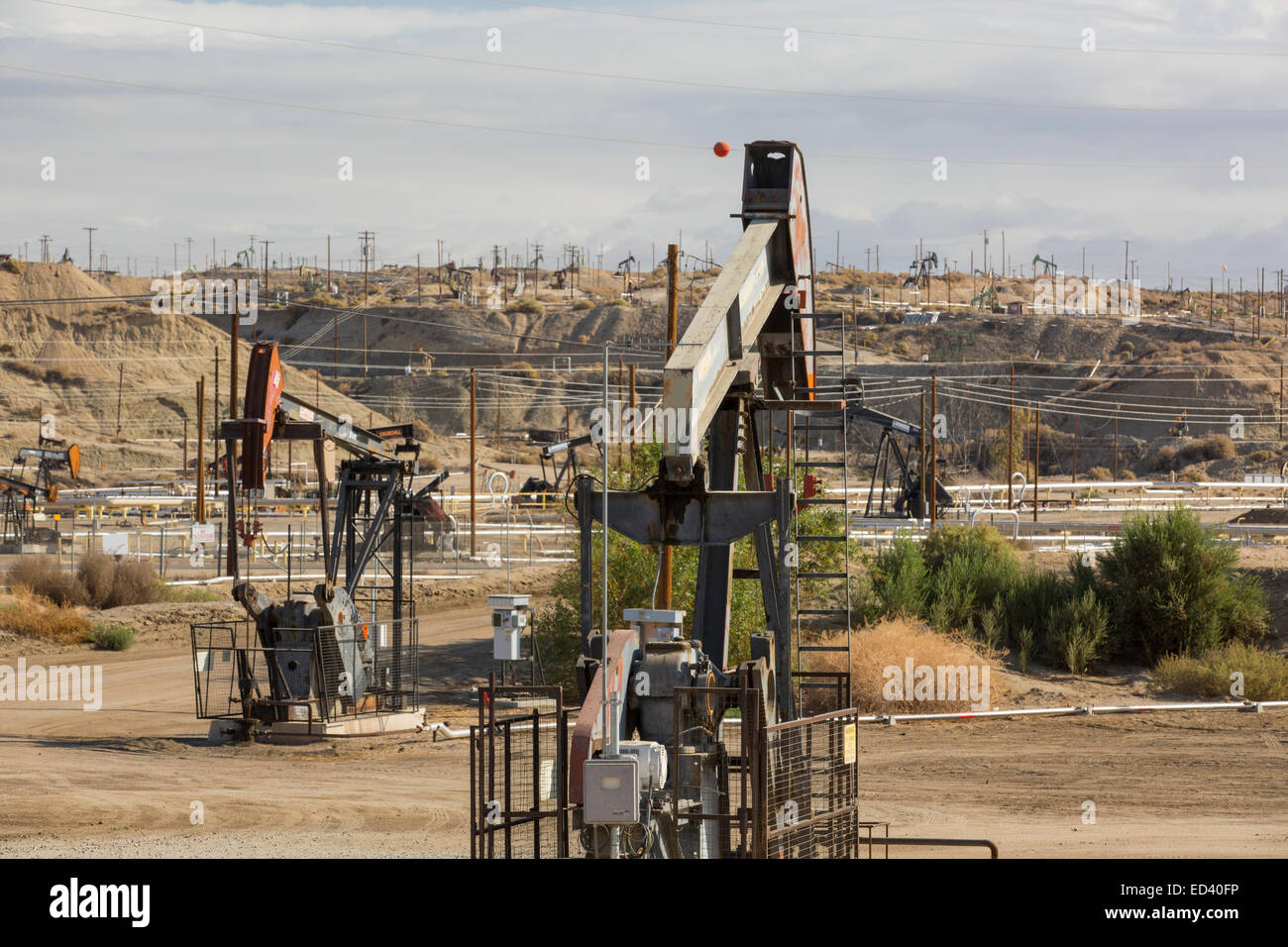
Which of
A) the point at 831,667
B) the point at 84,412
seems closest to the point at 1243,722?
the point at 831,667

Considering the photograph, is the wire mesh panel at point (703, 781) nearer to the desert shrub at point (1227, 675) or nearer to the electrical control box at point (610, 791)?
the electrical control box at point (610, 791)

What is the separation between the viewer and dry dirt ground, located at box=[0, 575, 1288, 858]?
46.1ft

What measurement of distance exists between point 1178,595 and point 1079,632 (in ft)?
6.46

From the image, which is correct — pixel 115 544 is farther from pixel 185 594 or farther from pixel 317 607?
pixel 317 607

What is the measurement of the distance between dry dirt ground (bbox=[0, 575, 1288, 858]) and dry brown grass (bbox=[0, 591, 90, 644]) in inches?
258

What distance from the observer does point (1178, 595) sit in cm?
2569

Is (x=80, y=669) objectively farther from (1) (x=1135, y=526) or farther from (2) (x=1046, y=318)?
(2) (x=1046, y=318)

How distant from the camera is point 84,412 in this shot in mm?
90438

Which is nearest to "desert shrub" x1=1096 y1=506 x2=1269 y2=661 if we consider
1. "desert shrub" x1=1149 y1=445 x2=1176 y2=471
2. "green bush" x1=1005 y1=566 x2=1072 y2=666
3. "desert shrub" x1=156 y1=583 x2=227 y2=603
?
"green bush" x1=1005 y1=566 x2=1072 y2=666

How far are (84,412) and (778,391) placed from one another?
85007 millimetres

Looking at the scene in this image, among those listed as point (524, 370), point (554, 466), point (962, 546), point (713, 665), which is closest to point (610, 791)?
point (713, 665)

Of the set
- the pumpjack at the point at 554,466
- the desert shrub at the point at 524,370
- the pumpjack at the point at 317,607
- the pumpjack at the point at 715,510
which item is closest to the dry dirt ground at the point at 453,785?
the pumpjack at the point at 317,607

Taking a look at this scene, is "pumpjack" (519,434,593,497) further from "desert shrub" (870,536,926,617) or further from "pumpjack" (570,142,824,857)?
"pumpjack" (570,142,824,857)
